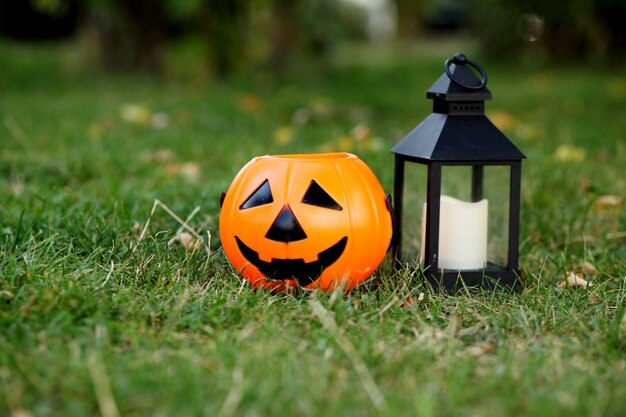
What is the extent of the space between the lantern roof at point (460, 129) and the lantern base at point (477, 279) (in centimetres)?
35

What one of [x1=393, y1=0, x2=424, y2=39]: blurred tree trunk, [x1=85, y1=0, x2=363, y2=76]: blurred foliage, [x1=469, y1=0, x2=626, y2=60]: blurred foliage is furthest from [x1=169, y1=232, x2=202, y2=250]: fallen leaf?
[x1=393, y1=0, x2=424, y2=39]: blurred tree trunk

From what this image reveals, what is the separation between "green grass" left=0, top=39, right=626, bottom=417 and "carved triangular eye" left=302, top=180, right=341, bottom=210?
0.26 metres

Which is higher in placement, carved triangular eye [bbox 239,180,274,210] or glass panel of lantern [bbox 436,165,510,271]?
carved triangular eye [bbox 239,180,274,210]

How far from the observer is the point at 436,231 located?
2396 millimetres

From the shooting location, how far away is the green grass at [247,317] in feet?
5.39

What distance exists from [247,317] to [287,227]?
312mm

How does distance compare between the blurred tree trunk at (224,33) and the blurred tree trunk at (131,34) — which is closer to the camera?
the blurred tree trunk at (224,33)

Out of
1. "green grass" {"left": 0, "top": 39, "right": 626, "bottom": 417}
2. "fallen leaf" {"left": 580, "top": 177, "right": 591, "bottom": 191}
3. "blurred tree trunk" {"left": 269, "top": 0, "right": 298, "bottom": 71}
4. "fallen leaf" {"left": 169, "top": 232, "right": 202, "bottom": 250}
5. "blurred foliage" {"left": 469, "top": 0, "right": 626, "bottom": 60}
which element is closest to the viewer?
"green grass" {"left": 0, "top": 39, "right": 626, "bottom": 417}

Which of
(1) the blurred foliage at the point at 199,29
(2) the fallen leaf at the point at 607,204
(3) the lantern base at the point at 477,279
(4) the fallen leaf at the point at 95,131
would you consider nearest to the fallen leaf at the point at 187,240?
(3) the lantern base at the point at 477,279

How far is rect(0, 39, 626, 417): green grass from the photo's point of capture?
1.64m

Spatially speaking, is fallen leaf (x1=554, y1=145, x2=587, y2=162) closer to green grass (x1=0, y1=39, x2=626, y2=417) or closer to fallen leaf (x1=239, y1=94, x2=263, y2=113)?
green grass (x1=0, y1=39, x2=626, y2=417)

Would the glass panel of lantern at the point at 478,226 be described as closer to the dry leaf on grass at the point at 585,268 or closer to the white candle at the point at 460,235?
the white candle at the point at 460,235

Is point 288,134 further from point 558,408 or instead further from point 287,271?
point 558,408

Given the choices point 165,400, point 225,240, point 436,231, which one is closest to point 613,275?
point 436,231
